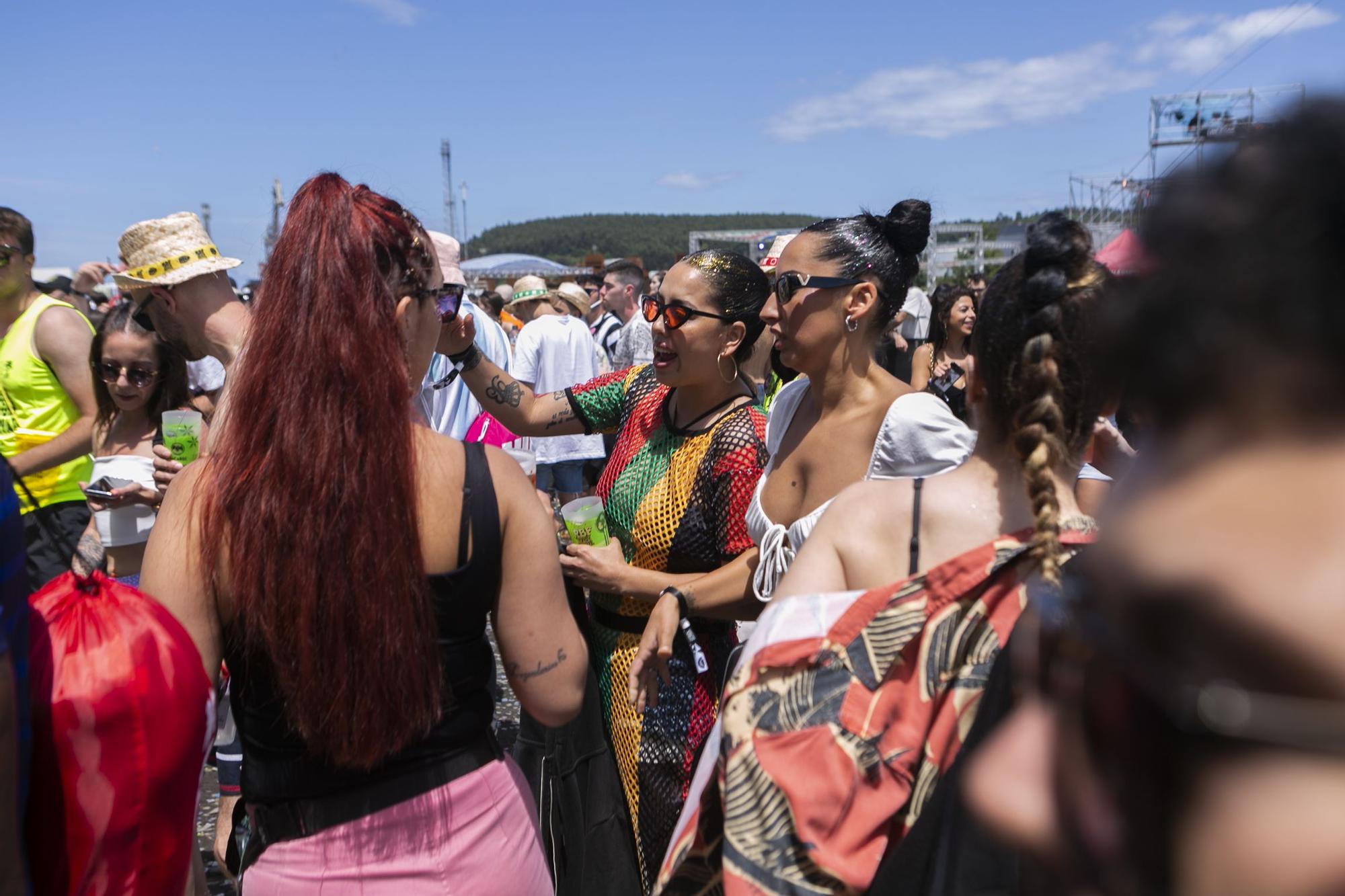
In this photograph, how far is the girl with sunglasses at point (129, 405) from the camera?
9.57 feet

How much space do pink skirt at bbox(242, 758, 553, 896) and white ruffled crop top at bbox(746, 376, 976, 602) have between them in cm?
83

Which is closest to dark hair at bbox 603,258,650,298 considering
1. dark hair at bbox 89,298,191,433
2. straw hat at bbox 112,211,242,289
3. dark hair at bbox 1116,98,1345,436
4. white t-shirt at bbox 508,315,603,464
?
white t-shirt at bbox 508,315,603,464

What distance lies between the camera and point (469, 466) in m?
1.63

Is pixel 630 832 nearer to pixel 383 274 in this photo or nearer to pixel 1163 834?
pixel 383 274

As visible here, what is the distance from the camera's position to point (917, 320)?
8930mm

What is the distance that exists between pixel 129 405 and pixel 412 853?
2.39 meters

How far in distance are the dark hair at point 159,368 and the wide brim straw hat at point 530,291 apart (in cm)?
608

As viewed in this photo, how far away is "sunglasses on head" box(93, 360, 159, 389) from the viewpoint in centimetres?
323

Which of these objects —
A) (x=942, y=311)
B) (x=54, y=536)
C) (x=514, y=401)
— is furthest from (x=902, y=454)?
(x=942, y=311)

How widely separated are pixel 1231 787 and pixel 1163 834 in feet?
0.16

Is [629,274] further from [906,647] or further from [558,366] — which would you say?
[906,647]

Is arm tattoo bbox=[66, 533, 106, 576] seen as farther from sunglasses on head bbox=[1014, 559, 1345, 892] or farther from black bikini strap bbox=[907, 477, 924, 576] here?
sunglasses on head bbox=[1014, 559, 1345, 892]

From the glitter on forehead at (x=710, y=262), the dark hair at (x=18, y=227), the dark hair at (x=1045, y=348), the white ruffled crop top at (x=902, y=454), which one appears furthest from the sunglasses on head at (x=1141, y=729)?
the dark hair at (x=18, y=227)

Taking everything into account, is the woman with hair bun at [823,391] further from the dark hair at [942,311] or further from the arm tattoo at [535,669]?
the dark hair at [942,311]
